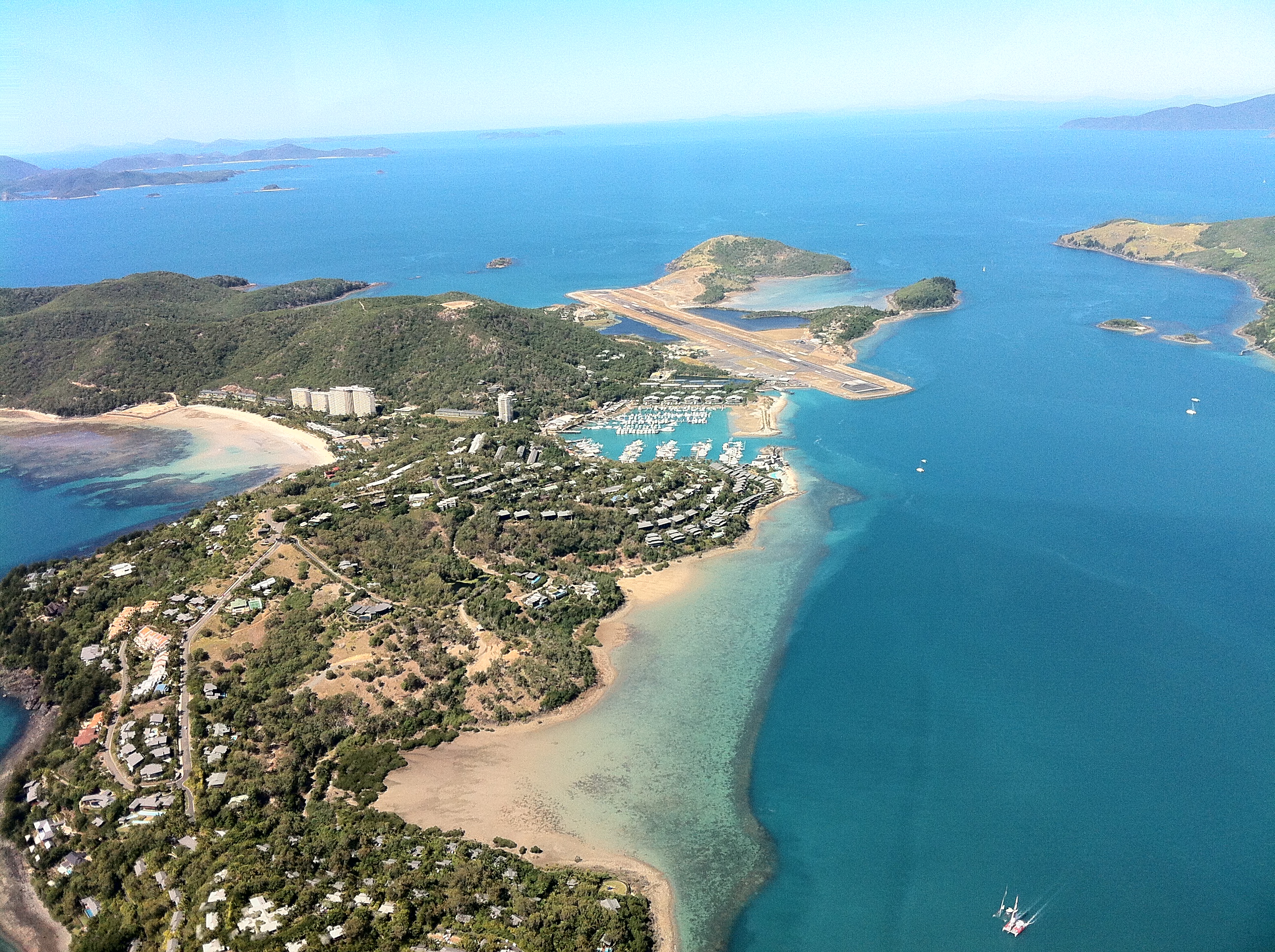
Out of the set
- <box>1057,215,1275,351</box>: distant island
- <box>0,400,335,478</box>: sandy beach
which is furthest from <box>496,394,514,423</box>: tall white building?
<box>1057,215,1275,351</box>: distant island

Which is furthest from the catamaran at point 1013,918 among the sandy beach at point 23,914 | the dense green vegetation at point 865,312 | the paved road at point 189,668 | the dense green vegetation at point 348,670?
the dense green vegetation at point 865,312

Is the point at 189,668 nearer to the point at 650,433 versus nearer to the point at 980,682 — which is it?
the point at 980,682

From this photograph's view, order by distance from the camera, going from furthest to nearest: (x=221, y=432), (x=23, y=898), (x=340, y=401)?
1. (x=340, y=401)
2. (x=221, y=432)
3. (x=23, y=898)

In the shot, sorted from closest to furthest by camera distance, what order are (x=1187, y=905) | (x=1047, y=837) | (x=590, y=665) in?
(x=1187, y=905) → (x=1047, y=837) → (x=590, y=665)

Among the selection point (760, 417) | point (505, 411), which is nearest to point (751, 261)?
point (760, 417)

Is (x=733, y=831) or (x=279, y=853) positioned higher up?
(x=279, y=853)

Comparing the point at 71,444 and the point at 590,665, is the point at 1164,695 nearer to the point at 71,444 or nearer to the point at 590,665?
the point at 590,665

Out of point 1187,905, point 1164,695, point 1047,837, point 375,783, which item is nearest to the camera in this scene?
point 1187,905

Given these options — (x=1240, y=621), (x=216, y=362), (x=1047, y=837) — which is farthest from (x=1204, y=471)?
(x=216, y=362)
